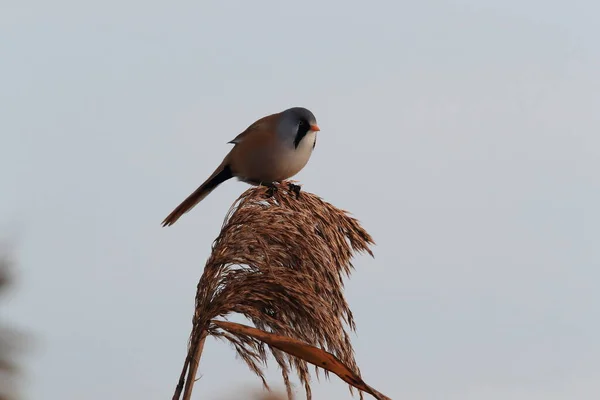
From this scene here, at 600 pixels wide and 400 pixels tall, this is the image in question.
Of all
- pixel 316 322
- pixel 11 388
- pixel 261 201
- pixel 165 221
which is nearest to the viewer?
pixel 11 388

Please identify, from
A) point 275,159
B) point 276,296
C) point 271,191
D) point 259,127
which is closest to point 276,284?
point 276,296

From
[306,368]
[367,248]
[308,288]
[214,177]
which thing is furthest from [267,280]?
[214,177]

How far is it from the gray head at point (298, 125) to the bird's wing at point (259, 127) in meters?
0.11

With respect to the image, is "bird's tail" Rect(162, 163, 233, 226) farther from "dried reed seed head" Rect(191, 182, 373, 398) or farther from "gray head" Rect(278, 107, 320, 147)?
"dried reed seed head" Rect(191, 182, 373, 398)

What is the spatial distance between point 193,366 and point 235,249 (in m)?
0.52

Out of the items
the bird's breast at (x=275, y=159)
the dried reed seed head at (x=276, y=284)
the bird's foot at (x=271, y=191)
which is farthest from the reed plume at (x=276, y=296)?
the bird's breast at (x=275, y=159)

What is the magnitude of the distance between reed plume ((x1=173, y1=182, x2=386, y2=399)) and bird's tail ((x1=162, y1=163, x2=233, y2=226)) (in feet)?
6.68

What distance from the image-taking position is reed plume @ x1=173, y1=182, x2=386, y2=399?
309 centimetres

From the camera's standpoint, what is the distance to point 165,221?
5.28m

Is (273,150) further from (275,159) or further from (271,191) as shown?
(271,191)

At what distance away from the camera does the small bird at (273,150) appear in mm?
5262

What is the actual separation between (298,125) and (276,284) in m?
2.40

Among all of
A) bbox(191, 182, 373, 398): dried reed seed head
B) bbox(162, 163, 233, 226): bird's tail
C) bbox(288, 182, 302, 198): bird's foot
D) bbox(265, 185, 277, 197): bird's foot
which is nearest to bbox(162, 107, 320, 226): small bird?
bbox(162, 163, 233, 226): bird's tail

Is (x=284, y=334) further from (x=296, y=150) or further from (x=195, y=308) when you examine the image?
(x=296, y=150)
